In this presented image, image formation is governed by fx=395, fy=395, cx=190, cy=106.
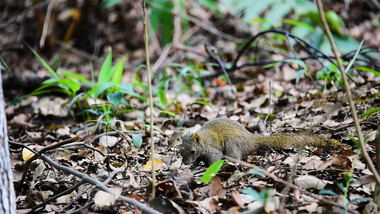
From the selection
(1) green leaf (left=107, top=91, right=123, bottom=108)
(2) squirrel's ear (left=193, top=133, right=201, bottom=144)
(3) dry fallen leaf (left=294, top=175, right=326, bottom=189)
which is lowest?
(3) dry fallen leaf (left=294, top=175, right=326, bottom=189)

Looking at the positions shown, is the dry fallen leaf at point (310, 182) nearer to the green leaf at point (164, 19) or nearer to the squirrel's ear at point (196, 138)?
the squirrel's ear at point (196, 138)

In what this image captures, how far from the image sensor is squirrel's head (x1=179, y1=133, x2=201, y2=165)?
3057mm

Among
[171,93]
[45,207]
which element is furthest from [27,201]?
[171,93]

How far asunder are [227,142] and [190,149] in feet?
1.06

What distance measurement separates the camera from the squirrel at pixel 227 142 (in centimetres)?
297

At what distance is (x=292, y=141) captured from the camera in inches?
117

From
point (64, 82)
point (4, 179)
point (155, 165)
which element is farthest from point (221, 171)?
point (64, 82)

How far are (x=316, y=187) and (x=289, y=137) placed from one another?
25.8 inches

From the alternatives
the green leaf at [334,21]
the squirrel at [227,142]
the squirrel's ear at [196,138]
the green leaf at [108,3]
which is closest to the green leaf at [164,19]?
the green leaf at [108,3]

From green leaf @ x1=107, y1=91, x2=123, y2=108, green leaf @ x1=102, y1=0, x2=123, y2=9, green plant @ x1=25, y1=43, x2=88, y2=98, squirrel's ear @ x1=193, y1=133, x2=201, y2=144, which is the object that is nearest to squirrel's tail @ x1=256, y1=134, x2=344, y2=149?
squirrel's ear @ x1=193, y1=133, x2=201, y2=144

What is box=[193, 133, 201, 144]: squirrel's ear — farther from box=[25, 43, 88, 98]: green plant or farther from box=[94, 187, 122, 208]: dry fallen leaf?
box=[25, 43, 88, 98]: green plant

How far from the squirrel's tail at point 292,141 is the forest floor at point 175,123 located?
0.20 feet

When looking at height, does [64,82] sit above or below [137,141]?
above

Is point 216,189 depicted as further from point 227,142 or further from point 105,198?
point 227,142
